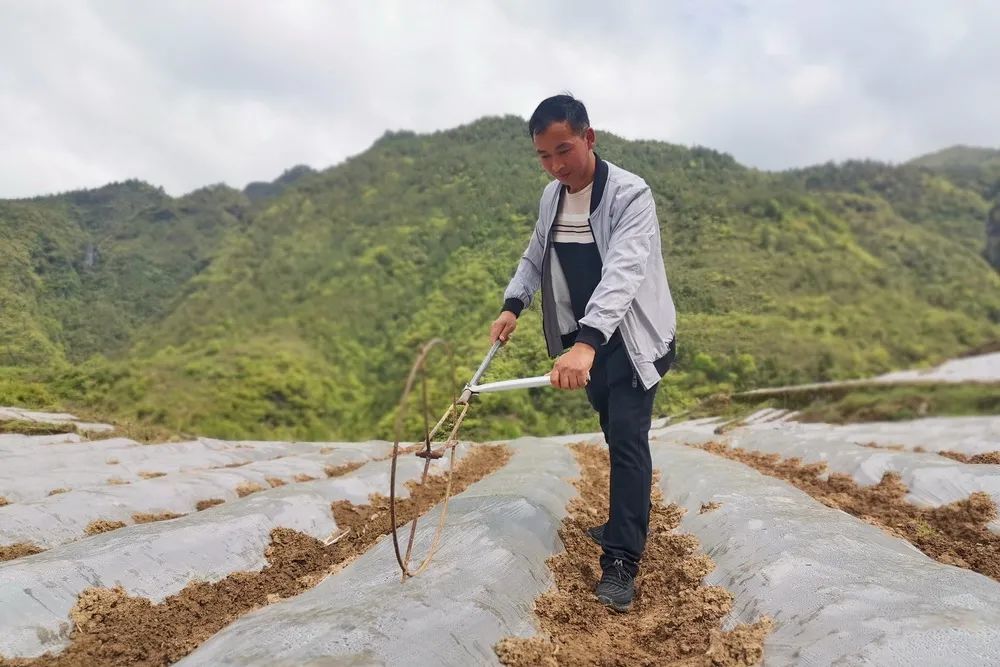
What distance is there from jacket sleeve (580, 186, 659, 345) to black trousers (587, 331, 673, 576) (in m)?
0.25

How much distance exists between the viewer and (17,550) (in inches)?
140

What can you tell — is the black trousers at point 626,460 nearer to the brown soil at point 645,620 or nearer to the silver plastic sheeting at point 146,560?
the brown soil at point 645,620

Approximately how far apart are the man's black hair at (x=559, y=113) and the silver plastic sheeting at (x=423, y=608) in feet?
5.79

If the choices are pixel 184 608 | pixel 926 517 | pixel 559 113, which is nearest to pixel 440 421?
pixel 559 113

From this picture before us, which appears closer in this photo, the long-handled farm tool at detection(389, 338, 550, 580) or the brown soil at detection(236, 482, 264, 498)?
the long-handled farm tool at detection(389, 338, 550, 580)

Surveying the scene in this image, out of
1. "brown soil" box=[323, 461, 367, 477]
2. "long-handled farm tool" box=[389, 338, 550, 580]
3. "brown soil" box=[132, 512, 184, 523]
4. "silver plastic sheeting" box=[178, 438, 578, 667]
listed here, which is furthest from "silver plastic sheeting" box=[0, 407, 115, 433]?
"long-handled farm tool" box=[389, 338, 550, 580]

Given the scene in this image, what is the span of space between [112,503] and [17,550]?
0.81 m

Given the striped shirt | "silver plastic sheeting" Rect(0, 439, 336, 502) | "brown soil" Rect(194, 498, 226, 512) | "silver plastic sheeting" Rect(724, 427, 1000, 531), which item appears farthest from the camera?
"silver plastic sheeting" Rect(0, 439, 336, 502)

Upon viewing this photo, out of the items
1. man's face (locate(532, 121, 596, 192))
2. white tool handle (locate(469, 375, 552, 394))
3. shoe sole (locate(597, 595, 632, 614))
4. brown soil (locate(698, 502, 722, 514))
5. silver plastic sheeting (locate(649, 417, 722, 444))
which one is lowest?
silver plastic sheeting (locate(649, 417, 722, 444))

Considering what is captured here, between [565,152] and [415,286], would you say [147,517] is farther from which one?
[415,286]

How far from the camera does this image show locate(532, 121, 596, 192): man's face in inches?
102

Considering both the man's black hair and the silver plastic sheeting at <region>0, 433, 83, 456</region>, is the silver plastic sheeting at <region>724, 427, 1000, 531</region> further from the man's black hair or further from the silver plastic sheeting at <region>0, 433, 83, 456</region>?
the silver plastic sheeting at <region>0, 433, 83, 456</region>

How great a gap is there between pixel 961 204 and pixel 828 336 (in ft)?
104

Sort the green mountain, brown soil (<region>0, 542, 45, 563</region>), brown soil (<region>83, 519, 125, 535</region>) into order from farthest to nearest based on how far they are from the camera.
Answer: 1. the green mountain
2. brown soil (<region>83, 519, 125, 535</region>)
3. brown soil (<region>0, 542, 45, 563</region>)
